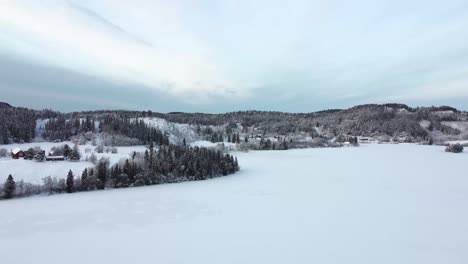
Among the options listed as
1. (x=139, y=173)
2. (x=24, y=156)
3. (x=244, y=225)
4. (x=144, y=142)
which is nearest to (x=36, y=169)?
(x=24, y=156)

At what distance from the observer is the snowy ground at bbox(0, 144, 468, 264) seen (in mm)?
18255

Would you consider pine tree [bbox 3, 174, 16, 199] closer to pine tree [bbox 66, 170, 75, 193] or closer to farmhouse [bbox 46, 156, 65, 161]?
pine tree [bbox 66, 170, 75, 193]

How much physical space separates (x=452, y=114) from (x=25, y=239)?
21441cm

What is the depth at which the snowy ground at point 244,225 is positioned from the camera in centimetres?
1825

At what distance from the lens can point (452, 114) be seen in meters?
189

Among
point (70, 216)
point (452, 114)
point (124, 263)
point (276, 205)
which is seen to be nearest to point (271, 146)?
point (276, 205)

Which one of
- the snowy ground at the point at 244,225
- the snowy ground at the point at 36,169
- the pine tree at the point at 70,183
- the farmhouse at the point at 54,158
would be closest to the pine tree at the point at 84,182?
the pine tree at the point at 70,183

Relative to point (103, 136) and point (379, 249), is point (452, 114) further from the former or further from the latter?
point (379, 249)

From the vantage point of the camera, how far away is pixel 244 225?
24562mm

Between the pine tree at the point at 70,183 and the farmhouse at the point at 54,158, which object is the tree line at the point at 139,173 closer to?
the pine tree at the point at 70,183

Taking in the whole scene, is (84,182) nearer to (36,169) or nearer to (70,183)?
(70,183)

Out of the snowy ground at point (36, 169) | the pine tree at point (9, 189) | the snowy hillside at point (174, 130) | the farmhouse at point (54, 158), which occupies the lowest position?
the pine tree at point (9, 189)

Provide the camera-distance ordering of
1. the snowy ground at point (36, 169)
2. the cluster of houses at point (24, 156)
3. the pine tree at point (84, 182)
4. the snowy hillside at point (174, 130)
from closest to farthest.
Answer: the snowy ground at point (36, 169)
the pine tree at point (84, 182)
the cluster of houses at point (24, 156)
the snowy hillside at point (174, 130)

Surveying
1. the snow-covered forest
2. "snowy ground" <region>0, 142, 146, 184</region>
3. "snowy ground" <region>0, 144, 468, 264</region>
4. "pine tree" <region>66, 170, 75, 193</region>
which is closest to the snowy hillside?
the snow-covered forest
